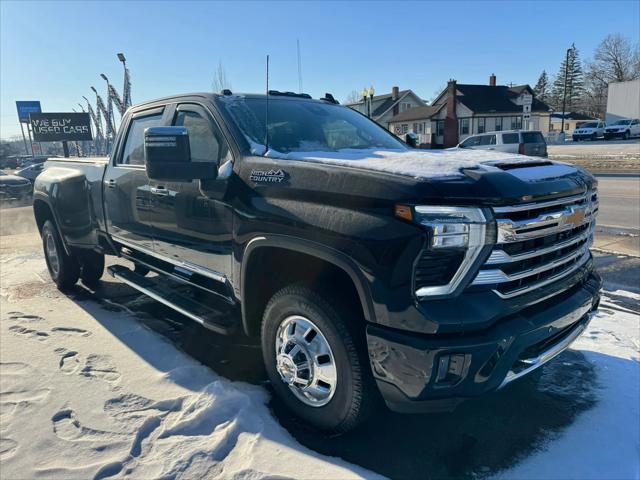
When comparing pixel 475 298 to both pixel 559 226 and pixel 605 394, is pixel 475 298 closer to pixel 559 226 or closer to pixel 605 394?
pixel 559 226

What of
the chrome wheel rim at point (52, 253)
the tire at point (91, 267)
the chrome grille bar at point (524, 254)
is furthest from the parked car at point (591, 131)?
the chrome grille bar at point (524, 254)

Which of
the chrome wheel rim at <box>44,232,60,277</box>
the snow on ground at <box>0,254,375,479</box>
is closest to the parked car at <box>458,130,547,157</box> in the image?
the chrome wheel rim at <box>44,232,60,277</box>

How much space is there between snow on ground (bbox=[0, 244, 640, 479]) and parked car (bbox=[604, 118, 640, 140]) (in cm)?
4011

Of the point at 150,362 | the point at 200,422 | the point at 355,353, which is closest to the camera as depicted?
the point at 355,353

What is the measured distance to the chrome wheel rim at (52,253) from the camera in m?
5.91

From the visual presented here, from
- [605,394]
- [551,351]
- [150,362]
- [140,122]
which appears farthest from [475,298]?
[140,122]

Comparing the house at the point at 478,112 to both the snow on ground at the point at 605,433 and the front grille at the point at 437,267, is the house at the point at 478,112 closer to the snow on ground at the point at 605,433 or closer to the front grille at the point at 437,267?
the snow on ground at the point at 605,433

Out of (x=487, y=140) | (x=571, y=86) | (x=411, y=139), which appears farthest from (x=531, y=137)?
(x=571, y=86)

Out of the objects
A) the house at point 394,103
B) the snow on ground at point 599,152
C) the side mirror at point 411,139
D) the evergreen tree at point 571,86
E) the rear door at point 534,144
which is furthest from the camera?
the evergreen tree at point 571,86

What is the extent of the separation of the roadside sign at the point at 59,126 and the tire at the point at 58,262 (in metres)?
22.0

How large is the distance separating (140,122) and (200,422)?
116 inches

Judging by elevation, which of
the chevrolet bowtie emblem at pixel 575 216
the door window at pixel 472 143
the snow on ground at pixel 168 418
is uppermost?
the door window at pixel 472 143

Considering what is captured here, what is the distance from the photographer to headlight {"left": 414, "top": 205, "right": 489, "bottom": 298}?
7.07 ft

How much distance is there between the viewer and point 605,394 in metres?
3.19
